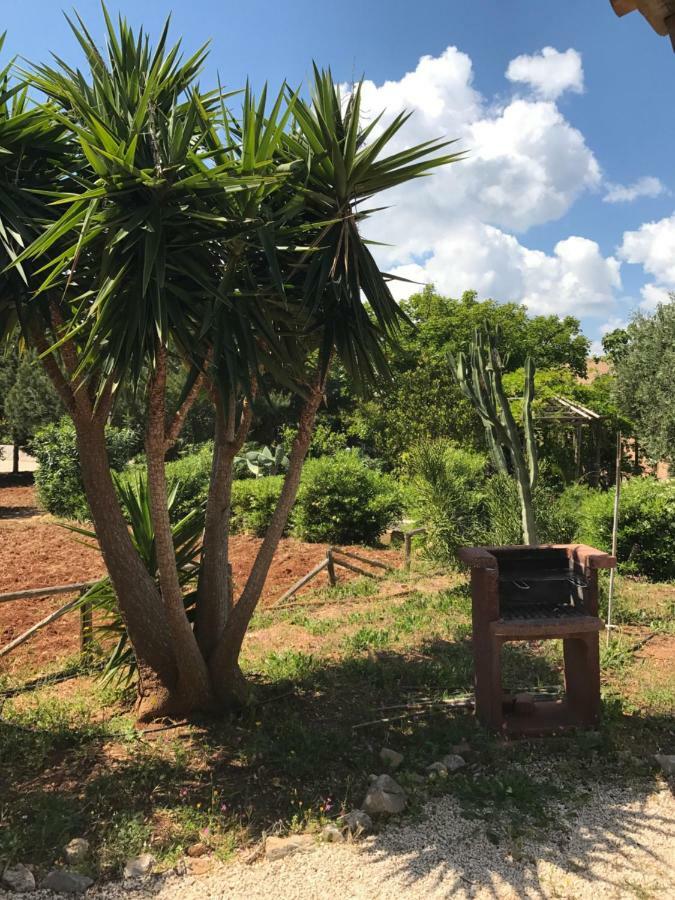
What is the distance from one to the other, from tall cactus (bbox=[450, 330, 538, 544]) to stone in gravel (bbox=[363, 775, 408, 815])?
471 centimetres

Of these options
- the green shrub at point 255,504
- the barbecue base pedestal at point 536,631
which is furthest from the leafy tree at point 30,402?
the barbecue base pedestal at point 536,631

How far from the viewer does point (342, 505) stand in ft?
39.0

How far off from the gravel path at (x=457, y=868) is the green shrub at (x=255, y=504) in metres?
9.20

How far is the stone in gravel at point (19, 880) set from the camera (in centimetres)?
288

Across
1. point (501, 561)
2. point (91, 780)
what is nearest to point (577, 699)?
point (501, 561)

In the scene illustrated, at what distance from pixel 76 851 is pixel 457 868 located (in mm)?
1759

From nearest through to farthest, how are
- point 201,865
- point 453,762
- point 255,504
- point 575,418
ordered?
1. point 201,865
2. point 453,762
3. point 255,504
4. point 575,418

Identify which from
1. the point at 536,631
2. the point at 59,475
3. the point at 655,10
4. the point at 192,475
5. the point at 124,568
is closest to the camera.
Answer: the point at 655,10

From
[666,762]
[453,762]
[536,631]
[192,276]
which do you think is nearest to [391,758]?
[453,762]

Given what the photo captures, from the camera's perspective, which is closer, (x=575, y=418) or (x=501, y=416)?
(x=501, y=416)

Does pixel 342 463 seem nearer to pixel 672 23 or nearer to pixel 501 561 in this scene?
pixel 501 561

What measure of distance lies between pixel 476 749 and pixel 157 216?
3.73 meters

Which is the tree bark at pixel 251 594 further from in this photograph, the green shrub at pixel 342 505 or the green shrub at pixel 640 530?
the green shrub at pixel 342 505

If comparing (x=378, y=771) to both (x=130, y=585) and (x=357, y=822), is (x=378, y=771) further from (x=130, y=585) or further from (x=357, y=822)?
(x=130, y=585)
